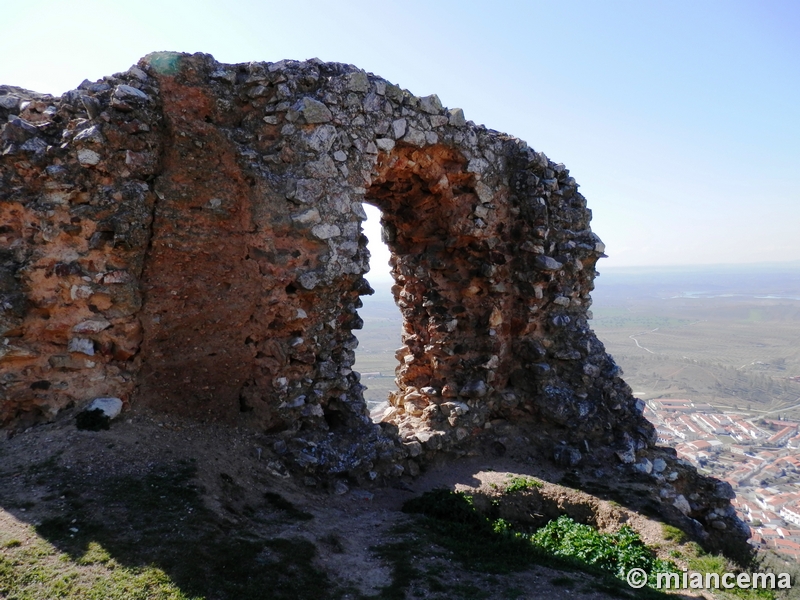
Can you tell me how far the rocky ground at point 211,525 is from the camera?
3959mm

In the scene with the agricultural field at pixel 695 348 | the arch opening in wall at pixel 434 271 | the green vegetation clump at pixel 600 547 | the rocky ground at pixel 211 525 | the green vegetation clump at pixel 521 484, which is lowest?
the agricultural field at pixel 695 348

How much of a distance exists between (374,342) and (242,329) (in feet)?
132

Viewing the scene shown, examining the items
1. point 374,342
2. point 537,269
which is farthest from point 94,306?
point 374,342

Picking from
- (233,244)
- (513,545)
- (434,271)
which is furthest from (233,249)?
(513,545)

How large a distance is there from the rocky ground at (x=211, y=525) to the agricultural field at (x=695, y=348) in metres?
11.1

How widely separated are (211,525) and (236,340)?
96.2 inches

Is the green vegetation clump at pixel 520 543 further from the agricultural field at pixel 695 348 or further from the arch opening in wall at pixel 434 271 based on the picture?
the agricultural field at pixel 695 348

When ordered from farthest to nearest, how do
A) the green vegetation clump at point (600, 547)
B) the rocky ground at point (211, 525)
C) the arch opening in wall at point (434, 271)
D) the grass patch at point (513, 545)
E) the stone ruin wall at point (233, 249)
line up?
the arch opening in wall at point (434, 271) < the green vegetation clump at point (600, 547) < the stone ruin wall at point (233, 249) < the grass patch at point (513, 545) < the rocky ground at point (211, 525)

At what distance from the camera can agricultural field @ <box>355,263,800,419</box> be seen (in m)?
38.0

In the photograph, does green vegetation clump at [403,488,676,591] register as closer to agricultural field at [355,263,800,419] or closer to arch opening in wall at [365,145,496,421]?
arch opening in wall at [365,145,496,421]

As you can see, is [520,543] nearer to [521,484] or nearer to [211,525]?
[521,484]

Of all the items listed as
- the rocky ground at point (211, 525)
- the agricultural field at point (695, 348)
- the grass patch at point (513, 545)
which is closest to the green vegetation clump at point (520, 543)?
the grass patch at point (513, 545)

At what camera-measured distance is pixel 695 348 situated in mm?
56062

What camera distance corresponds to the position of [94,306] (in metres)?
5.91
